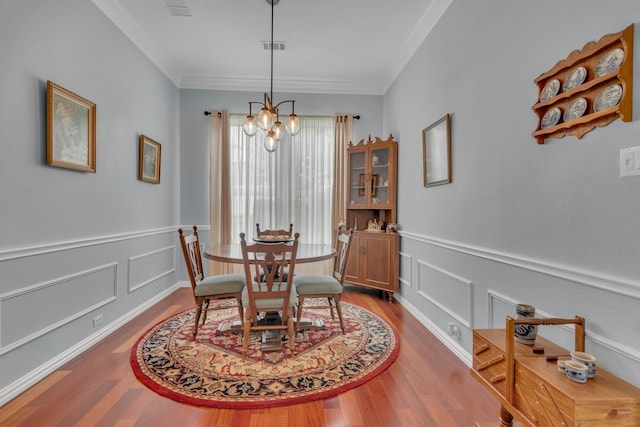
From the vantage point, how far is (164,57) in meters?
3.96

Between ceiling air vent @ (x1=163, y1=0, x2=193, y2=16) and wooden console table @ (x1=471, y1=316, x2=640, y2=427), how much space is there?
3.57 metres

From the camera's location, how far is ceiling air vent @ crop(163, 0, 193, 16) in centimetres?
291

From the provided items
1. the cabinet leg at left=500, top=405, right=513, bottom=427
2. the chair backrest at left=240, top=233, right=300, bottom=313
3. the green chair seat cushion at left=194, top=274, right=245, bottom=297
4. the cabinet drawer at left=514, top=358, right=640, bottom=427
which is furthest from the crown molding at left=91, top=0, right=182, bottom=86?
the cabinet leg at left=500, top=405, right=513, bottom=427

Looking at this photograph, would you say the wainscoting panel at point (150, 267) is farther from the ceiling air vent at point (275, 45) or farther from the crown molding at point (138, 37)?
the ceiling air vent at point (275, 45)

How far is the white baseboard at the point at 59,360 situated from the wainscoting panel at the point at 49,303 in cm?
22

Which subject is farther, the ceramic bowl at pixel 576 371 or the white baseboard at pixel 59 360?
the white baseboard at pixel 59 360

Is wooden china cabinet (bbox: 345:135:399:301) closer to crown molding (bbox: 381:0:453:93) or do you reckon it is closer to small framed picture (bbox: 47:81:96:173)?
crown molding (bbox: 381:0:453:93)

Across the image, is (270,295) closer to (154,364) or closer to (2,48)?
(154,364)

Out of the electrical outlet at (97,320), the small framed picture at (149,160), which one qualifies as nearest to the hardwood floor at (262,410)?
the electrical outlet at (97,320)

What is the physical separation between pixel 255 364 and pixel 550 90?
2509mm

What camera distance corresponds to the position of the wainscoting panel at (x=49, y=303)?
193 cm

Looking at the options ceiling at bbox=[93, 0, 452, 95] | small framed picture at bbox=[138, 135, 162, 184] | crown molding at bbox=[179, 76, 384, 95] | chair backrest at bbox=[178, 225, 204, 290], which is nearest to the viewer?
chair backrest at bbox=[178, 225, 204, 290]

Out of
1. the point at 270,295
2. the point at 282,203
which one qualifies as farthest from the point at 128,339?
the point at 282,203

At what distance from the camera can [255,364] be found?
7.64 feet
